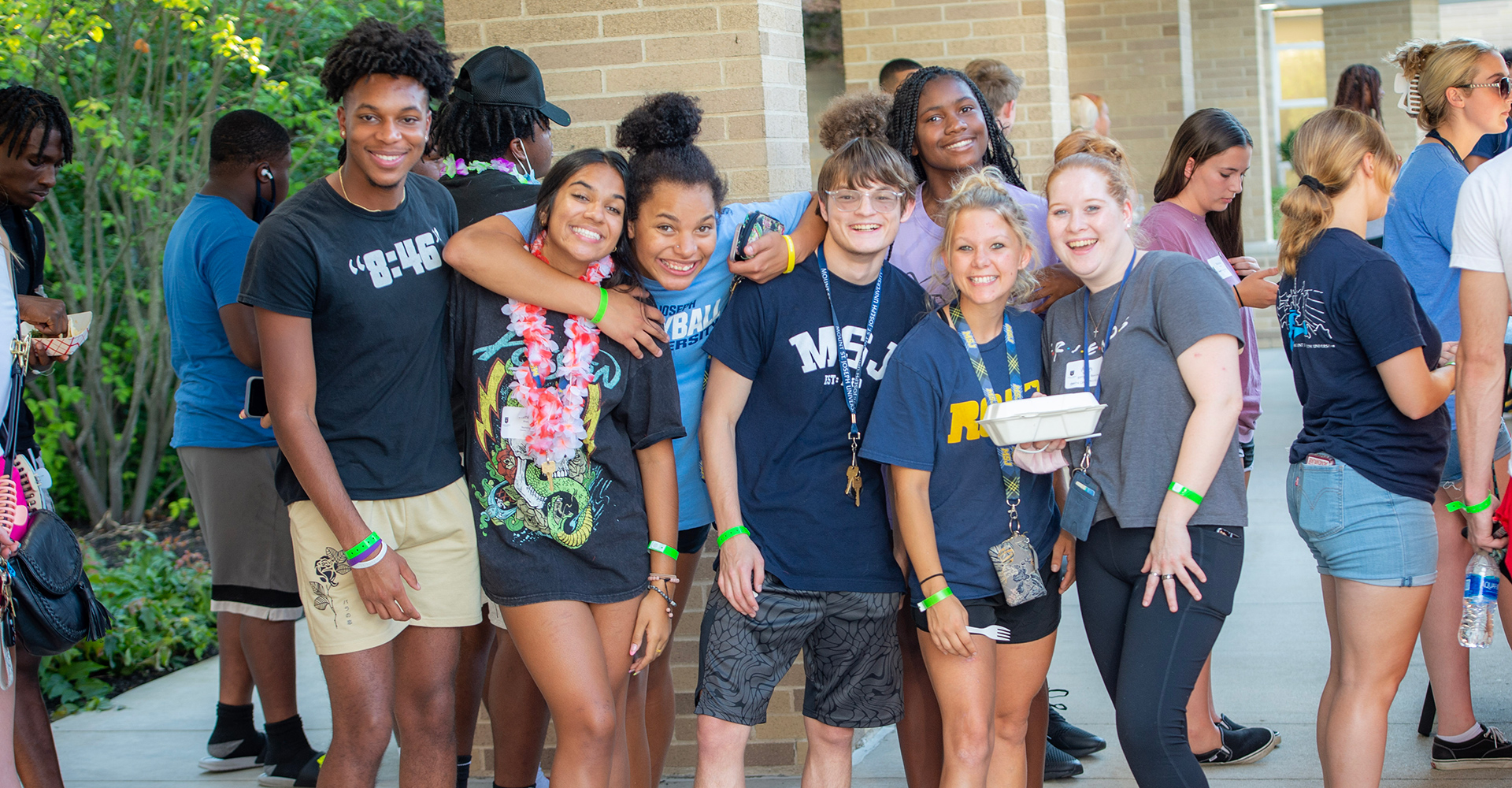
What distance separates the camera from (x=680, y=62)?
385cm

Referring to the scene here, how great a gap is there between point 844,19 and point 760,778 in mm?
4997

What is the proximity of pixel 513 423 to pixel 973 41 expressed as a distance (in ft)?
17.6

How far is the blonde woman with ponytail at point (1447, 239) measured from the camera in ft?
12.3

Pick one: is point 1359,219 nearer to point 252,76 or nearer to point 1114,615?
point 1114,615

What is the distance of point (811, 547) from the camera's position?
3.00 metres

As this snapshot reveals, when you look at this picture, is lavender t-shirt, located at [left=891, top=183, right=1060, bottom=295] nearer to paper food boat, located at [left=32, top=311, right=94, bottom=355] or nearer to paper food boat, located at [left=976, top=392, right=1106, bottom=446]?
paper food boat, located at [left=976, top=392, right=1106, bottom=446]

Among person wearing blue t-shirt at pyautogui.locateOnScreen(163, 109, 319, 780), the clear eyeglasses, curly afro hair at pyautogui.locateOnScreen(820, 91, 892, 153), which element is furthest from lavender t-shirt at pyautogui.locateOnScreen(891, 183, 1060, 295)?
person wearing blue t-shirt at pyautogui.locateOnScreen(163, 109, 319, 780)

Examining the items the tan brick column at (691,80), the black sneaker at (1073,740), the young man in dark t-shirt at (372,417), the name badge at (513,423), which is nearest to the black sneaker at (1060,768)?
the black sneaker at (1073,740)

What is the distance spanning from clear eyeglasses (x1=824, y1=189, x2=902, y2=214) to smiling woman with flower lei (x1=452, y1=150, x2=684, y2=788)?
0.51 meters

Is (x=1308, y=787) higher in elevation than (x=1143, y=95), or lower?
lower

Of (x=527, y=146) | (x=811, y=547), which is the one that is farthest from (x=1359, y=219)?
(x=527, y=146)

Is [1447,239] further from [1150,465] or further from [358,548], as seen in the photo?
[358,548]

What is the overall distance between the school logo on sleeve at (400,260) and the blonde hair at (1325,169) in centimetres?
207

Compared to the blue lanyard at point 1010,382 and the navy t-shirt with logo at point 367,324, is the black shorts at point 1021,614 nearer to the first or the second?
the blue lanyard at point 1010,382
